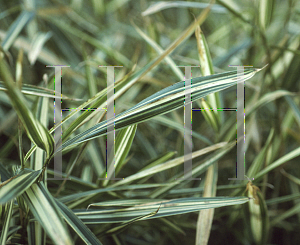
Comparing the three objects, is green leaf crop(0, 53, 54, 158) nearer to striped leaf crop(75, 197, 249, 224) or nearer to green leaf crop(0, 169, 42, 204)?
green leaf crop(0, 169, 42, 204)

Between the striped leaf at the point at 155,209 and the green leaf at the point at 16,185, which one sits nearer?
the green leaf at the point at 16,185

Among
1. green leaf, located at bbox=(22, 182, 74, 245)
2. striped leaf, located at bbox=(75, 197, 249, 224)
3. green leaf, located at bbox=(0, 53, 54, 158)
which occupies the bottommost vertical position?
striped leaf, located at bbox=(75, 197, 249, 224)

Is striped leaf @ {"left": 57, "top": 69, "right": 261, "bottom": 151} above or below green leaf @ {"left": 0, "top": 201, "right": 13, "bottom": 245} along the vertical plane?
above

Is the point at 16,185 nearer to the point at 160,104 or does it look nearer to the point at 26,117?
the point at 26,117

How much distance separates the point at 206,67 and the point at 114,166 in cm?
23

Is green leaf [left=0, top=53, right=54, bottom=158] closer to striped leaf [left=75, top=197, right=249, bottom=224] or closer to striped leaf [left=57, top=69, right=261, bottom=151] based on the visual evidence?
striped leaf [left=57, top=69, right=261, bottom=151]

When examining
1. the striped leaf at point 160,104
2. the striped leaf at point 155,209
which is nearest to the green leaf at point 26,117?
the striped leaf at point 160,104

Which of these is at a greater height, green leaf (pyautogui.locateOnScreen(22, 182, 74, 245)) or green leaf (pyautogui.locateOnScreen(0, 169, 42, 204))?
green leaf (pyautogui.locateOnScreen(0, 169, 42, 204))

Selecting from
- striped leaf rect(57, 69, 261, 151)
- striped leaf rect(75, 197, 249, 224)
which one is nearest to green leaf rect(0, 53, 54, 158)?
striped leaf rect(57, 69, 261, 151)

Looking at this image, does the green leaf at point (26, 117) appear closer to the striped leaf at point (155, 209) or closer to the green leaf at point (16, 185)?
the green leaf at point (16, 185)

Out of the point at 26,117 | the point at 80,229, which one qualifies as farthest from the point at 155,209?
the point at 26,117

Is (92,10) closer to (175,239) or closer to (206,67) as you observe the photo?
(206,67)

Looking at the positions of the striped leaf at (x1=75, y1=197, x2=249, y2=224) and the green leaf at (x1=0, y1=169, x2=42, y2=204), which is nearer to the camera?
the green leaf at (x1=0, y1=169, x2=42, y2=204)

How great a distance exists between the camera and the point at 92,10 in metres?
0.89
